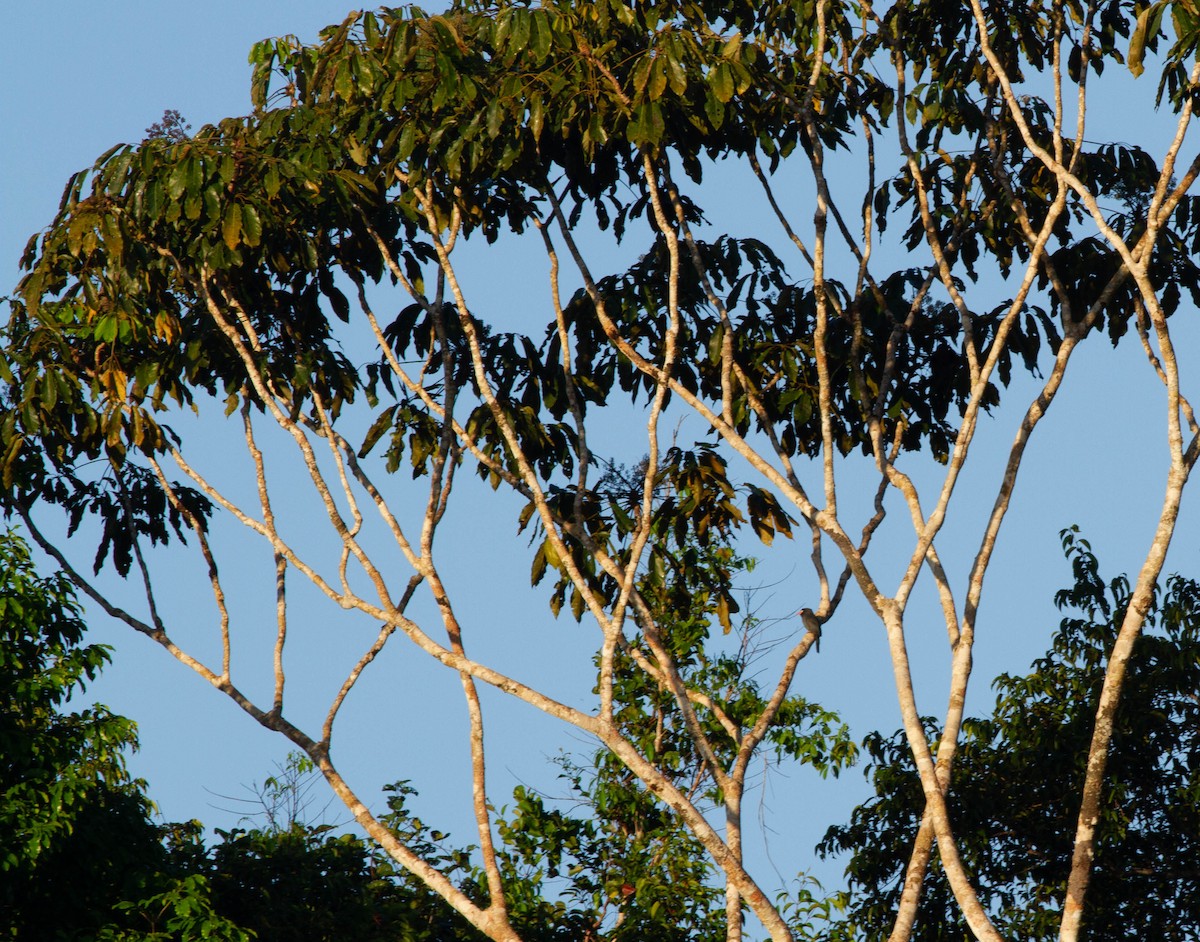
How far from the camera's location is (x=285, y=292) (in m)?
9.79

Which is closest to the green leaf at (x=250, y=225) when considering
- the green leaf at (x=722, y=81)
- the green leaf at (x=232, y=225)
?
the green leaf at (x=232, y=225)

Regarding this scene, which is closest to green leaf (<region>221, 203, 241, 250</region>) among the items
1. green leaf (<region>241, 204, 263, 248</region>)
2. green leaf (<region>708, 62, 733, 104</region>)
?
green leaf (<region>241, 204, 263, 248</region>)

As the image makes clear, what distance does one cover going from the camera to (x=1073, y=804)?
39.2 feet

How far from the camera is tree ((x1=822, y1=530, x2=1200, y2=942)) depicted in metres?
11.9

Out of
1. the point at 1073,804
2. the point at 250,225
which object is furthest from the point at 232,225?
the point at 1073,804

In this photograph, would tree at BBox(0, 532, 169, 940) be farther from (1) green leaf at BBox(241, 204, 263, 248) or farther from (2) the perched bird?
(2) the perched bird

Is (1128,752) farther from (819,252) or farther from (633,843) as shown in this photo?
(819,252)

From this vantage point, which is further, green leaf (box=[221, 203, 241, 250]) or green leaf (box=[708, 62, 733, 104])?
green leaf (box=[221, 203, 241, 250])

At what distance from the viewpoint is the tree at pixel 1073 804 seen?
11.9m

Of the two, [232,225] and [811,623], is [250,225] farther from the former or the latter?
[811,623]

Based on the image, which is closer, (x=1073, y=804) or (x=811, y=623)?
(x=811, y=623)

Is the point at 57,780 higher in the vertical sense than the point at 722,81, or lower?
lower

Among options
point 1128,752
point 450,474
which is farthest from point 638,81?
point 1128,752

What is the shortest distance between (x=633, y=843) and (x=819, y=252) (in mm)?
6314
